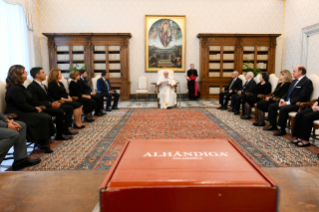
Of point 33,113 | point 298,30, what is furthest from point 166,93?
point 298,30

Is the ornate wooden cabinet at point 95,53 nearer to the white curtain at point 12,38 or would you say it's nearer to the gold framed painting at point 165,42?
the gold framed painting at point 165,42

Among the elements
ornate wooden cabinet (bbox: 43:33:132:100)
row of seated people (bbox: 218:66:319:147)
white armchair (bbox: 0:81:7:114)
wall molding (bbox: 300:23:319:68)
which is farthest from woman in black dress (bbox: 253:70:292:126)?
ornate wooden cabinet (bbox: 43:33:132:100)

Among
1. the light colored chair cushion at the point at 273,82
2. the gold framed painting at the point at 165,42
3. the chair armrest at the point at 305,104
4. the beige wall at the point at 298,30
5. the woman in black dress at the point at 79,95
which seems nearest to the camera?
the chair armrest at the point at 305,104

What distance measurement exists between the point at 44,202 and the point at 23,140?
8.78ft

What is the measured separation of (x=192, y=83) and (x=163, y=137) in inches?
258

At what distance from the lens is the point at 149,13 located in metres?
10.8

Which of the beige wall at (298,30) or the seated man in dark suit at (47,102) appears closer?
the seated man in dark suit at (47,102)

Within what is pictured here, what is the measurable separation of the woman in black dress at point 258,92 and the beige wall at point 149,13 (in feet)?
17.3

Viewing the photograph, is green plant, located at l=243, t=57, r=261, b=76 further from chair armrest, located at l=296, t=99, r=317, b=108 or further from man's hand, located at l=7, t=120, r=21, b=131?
man's hand, located at l=7, t=120, r=21, b=131

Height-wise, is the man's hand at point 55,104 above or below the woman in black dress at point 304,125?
above

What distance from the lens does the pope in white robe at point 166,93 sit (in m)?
8.31

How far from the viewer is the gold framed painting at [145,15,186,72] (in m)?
10.8

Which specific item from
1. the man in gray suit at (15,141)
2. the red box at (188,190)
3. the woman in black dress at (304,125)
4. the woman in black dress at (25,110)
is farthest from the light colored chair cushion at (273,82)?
the red box at (188,190)

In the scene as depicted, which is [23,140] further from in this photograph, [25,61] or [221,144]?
[25,61]
